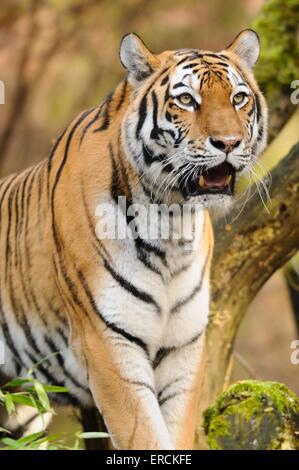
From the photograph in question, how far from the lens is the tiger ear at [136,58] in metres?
4.18

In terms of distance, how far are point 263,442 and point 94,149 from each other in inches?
65.6

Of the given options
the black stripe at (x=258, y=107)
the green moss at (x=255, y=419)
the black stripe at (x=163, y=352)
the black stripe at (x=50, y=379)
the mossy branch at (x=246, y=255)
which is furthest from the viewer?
the mossy branch at (x=246, y=255)

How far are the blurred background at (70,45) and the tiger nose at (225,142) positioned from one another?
8.01m

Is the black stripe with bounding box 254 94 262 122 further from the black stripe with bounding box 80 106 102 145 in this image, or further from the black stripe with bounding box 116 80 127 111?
the black stripe with bounding box 80 106 102 145

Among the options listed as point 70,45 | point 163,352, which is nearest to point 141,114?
point 163,352

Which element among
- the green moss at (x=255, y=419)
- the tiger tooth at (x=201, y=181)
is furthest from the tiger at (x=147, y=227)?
the green moss at (x=255, y=419)

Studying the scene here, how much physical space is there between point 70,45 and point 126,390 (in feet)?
30.1

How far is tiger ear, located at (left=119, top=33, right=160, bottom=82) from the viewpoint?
4180 mm

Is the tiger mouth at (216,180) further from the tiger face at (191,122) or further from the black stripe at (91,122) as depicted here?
the black stripe at (91,122)

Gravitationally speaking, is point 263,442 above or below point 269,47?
below

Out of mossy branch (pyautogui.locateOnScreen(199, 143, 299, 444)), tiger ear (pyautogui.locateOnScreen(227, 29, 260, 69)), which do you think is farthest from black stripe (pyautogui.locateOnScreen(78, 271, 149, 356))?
tiger ear (pyautogui.locateOnScreen(227, 29, 260, 69))

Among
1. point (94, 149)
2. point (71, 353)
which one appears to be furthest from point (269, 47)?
point (71, 353)

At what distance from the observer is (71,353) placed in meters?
4.62

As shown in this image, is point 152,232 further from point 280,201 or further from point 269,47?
point 269,47
